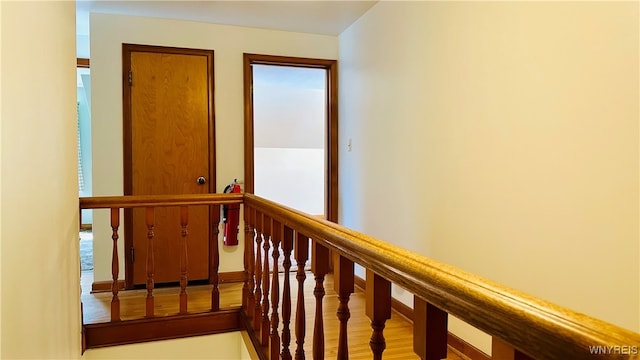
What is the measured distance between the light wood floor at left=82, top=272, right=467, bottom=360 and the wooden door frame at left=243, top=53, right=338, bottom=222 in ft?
2.61

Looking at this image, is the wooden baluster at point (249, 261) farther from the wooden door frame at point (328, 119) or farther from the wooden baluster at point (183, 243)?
the wooden door frame at point (328, 119)

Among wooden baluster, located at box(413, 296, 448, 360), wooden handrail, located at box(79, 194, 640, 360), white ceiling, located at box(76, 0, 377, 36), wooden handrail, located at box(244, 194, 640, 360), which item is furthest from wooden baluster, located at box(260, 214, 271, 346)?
white ceiling, located at box(76, 0, 377, 36)

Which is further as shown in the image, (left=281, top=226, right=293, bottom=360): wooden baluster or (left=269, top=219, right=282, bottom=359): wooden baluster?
(left=269, top=219, right=282, bottom=359): wooden baluster

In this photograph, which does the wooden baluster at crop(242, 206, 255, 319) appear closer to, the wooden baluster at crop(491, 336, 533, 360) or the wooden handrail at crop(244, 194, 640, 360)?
the wooden handrail at crop(244, 194, 640, 360)

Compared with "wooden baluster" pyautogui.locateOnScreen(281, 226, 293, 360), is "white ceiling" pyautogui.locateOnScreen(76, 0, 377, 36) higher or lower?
higher

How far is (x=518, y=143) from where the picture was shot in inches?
70.2

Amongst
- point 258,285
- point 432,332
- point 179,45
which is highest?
point 179,45

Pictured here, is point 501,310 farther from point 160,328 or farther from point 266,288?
point 160,328

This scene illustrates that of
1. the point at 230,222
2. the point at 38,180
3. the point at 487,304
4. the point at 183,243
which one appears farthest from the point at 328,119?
the point at 487,304

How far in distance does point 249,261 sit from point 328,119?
5.62 feet

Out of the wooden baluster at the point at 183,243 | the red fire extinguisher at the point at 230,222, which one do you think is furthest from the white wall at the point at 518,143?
the wooden baluster at the point at 183,243

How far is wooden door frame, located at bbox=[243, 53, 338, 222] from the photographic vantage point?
3.54 meters

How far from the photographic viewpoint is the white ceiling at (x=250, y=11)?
2.97m

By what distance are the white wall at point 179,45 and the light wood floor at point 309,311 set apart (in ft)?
0.99
